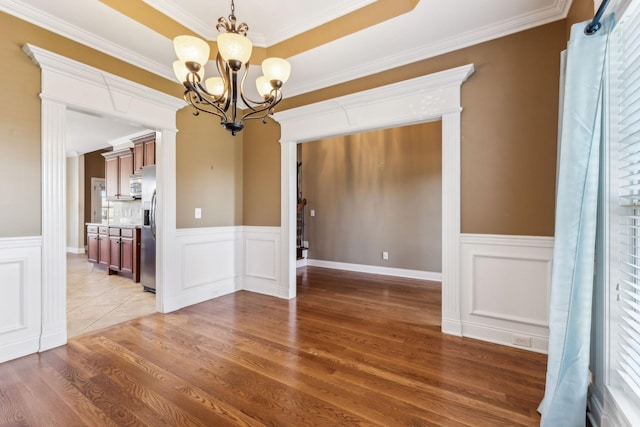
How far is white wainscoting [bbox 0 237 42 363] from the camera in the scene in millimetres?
2285

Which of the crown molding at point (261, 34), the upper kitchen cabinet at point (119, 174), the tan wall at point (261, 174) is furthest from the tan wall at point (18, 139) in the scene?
the upper kitchen cabinet at point (119, 174)

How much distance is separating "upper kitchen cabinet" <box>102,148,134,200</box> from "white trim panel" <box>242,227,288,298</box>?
10.2ft

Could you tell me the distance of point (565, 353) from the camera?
1539 mm

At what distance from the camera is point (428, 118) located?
116 inches

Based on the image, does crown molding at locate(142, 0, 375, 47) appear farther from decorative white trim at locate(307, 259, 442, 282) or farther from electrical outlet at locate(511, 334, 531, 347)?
decorative white trim at locate(307, 259, 442, 282)

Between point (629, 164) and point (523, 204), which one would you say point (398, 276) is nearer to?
point (523, 204)

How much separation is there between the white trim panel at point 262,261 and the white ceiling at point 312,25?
2.19 meters

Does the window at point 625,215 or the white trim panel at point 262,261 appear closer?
the window at point 625,215

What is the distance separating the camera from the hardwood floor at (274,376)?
170 cm

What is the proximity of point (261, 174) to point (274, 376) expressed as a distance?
2729 mm

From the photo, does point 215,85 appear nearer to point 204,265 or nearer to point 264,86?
point 264,86

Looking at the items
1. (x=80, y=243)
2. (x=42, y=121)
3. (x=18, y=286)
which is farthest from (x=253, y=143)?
(x=80, y=243)

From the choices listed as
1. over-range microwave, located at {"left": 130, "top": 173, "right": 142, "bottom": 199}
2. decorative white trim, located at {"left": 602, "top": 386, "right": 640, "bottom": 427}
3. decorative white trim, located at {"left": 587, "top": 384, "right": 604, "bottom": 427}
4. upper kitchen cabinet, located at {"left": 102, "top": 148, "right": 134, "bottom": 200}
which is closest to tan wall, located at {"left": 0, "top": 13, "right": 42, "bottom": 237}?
over-range microwave, located at {"left": 130, "top": 173, "right": 142, "bottom": 199}

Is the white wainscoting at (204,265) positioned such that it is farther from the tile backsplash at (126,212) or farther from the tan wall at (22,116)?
the tile backsplash at (126,212)
